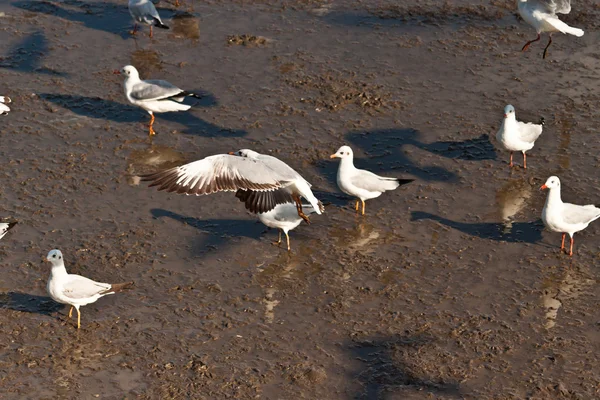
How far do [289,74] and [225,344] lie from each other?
682 cm

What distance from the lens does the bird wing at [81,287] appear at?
31.0 ft

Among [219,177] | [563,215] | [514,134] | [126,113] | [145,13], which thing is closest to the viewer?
[219,177]

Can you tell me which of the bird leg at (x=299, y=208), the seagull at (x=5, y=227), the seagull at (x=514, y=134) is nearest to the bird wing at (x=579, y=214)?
the seagull at (x=514, y=134)

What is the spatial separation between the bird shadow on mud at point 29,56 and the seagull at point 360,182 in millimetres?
5845

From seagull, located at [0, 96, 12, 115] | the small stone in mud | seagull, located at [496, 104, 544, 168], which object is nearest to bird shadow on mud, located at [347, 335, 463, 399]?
seagull, located at [496, 104, 544, 168]

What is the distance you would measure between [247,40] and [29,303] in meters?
7.65

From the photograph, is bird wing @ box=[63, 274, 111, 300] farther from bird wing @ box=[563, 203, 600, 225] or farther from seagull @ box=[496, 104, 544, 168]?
seagull @ box=[496, 104, 544, 168]

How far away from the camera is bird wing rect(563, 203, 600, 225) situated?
10.7 meters

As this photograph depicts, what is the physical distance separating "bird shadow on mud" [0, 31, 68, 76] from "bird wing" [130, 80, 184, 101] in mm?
2121

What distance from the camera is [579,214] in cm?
1080

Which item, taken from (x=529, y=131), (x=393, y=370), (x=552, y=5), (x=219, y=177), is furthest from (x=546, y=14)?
(x=393, y=370)

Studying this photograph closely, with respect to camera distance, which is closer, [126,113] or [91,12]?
[126,113]

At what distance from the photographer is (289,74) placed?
15227 mm

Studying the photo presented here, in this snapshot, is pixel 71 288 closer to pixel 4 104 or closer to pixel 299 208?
pixel 299 208
